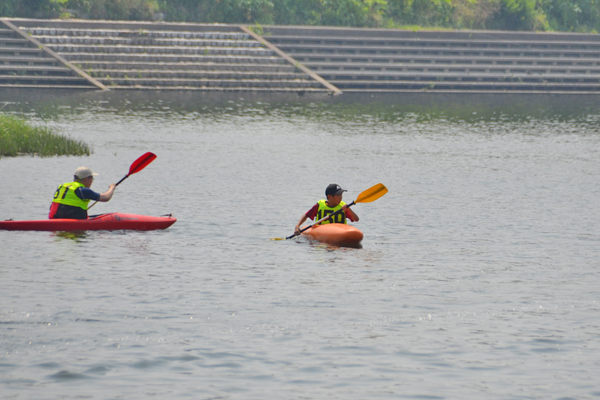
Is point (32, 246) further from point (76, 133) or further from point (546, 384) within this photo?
point (76, 133)

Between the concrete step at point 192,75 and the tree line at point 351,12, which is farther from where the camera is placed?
the tree line at point 351,12

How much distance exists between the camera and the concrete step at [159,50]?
172 feet

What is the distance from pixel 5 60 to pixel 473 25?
34158 millimetres

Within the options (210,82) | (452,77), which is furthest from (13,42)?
(452,77)

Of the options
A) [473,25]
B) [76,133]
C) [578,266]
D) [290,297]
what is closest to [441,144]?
[76,133]

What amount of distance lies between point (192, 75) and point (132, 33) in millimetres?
4886

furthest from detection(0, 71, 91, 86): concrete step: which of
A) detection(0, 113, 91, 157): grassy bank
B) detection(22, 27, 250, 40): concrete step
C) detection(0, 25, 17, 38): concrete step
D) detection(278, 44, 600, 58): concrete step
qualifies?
detection(0, 113, 91, 157): grassy bank

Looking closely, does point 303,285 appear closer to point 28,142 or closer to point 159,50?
point 28,142

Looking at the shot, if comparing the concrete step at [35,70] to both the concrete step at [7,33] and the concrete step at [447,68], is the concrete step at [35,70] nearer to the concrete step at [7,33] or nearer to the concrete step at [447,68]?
the concrete step at [7,33]

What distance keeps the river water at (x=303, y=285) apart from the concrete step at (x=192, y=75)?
2313cm

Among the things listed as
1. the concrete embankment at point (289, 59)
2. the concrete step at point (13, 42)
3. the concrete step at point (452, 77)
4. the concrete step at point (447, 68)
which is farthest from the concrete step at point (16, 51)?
the concrete step at point (452, 77)

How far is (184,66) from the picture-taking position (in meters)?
53.7

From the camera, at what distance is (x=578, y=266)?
14680mm

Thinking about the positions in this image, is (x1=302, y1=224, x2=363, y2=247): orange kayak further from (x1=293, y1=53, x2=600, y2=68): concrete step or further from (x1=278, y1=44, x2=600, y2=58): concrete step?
(x1=278, y1=44, x2=600, y2=58): concrete step
